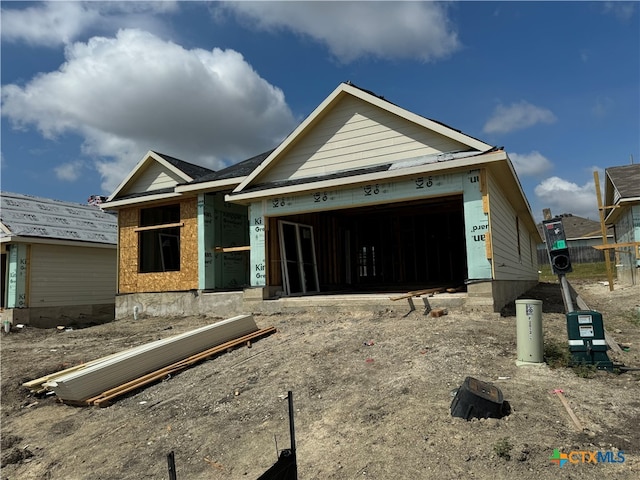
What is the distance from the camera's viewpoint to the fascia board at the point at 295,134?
11.9 m

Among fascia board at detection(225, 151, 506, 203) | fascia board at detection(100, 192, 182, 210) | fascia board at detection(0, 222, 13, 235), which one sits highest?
fascia board at detection(100, 192, 182, 210)

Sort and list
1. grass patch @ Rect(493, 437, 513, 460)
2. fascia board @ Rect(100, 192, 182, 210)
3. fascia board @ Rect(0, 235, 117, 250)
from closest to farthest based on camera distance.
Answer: grass patch @ Rect(493, 437, 513, 460) → fascia board @ Rect(100, 192, 182, 210) → fascia board @ Rect(0, 235, 117, 250)

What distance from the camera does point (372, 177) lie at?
1083 cm

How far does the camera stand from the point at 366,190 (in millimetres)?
11289

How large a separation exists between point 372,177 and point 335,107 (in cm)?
256

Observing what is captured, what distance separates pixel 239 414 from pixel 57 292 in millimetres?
15752

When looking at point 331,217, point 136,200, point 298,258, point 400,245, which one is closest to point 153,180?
point 136,200

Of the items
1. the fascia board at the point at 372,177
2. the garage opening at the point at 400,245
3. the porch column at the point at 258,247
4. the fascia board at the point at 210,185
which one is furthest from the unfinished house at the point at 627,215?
the fascia board at the point at 210,185

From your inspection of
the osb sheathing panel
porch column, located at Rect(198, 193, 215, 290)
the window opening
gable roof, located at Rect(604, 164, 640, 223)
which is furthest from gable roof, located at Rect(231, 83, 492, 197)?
gable roof, located at Rect(604, 164, 640, 223)

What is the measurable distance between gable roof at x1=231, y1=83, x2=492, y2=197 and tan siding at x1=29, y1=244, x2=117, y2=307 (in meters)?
10.3

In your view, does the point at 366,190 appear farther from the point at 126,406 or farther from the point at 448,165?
the point at 126,406

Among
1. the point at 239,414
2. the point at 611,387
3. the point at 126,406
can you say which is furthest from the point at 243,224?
the point at 611,387

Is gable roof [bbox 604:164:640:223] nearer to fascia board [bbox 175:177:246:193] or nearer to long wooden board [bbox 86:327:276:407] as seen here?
fascia board [bbox 175:177:246:193]

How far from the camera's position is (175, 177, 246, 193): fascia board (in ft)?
44.2
